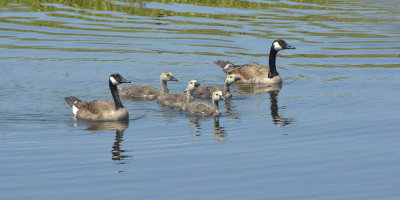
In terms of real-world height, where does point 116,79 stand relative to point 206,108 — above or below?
above

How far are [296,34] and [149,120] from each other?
539 inches

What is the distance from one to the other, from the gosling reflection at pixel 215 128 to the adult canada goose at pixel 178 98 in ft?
4.54

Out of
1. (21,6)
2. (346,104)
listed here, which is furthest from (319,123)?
(21,6)

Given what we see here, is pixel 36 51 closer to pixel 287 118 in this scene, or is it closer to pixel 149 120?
pixel 149 120

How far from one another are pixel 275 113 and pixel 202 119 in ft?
5.55

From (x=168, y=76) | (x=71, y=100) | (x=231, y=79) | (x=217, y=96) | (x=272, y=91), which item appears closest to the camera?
(x=217, y=96)

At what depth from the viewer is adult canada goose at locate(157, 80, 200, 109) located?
74.4 ft

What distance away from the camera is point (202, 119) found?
20984 mm

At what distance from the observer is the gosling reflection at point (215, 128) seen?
18.3 meters

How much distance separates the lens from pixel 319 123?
63.7 feet

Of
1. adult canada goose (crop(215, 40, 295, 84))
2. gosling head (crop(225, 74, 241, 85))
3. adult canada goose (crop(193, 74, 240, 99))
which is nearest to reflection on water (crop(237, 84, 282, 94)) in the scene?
adult canada goose (crop(215, 40, 295, 84))

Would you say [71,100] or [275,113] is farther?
[71,100]

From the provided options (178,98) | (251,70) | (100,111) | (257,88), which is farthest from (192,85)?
(251,70)

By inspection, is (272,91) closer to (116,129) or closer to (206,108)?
(206,108)
